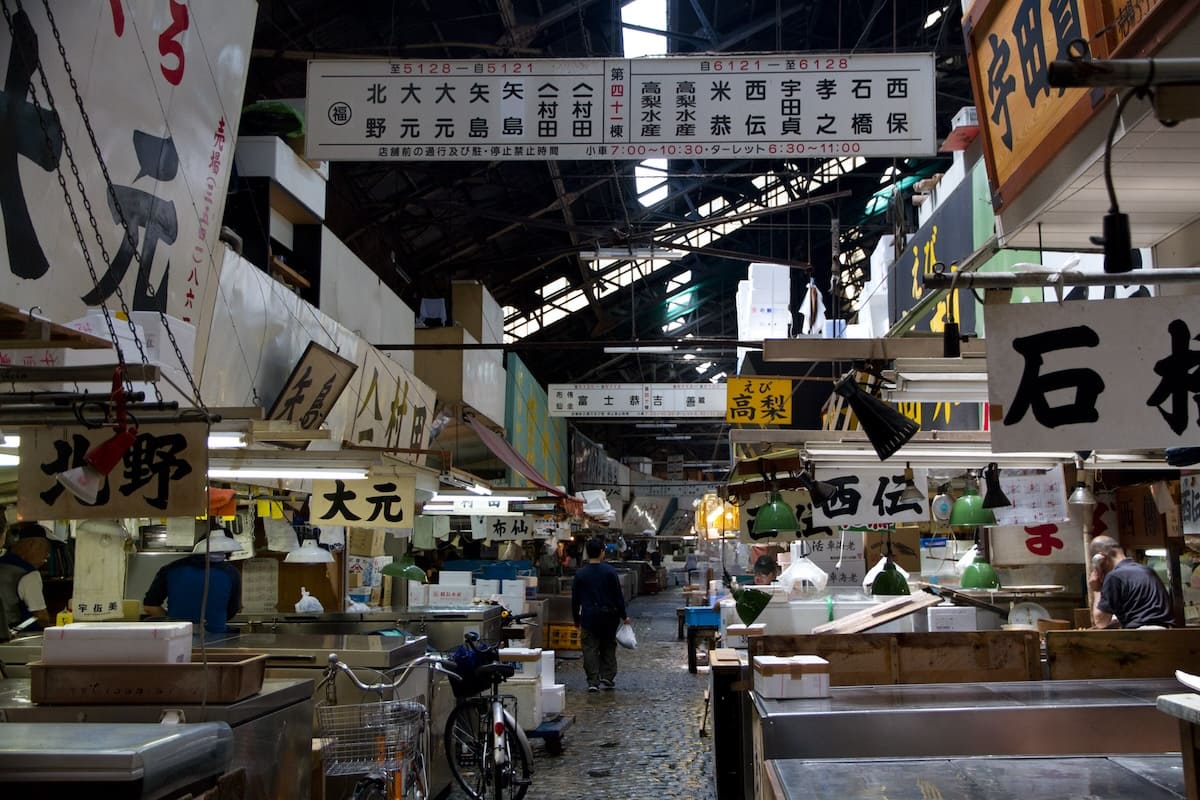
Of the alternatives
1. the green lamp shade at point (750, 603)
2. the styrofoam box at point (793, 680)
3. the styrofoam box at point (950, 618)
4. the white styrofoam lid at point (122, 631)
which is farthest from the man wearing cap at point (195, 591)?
the styrofoam box at point (950, 618)

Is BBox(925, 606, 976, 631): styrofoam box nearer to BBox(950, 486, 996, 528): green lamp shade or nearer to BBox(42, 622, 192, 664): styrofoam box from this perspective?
BBox(950, 486, 996, 528): green lamp shade

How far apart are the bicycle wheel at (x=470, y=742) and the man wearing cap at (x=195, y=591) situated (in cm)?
209

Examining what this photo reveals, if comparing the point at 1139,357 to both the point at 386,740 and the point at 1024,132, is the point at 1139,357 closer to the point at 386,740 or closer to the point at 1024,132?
the point at 1024,132

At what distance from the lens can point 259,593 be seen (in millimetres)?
14219

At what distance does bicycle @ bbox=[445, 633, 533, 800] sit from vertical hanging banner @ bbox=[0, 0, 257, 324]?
318 cm

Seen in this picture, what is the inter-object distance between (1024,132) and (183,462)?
154 inches

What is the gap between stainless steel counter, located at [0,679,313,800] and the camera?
14.8ft

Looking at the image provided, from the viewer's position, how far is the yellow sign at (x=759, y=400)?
1555 cm

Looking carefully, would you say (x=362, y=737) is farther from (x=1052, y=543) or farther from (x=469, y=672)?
(x=1052, y=543)

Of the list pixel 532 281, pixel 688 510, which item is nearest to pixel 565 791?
pixel 532 281

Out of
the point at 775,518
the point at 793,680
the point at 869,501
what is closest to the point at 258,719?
the point at 793,680

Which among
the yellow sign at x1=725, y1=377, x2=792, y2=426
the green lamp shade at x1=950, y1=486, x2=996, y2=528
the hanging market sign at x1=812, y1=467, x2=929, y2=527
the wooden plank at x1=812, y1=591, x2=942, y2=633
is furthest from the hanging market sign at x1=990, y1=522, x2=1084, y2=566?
the yellow sign at x1=725, y1=377, x2=792, y2=426

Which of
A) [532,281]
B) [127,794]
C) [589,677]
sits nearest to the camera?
[127,794]

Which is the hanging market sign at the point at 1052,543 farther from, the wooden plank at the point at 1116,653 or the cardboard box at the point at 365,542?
the cardboard box at the point at 365,542
